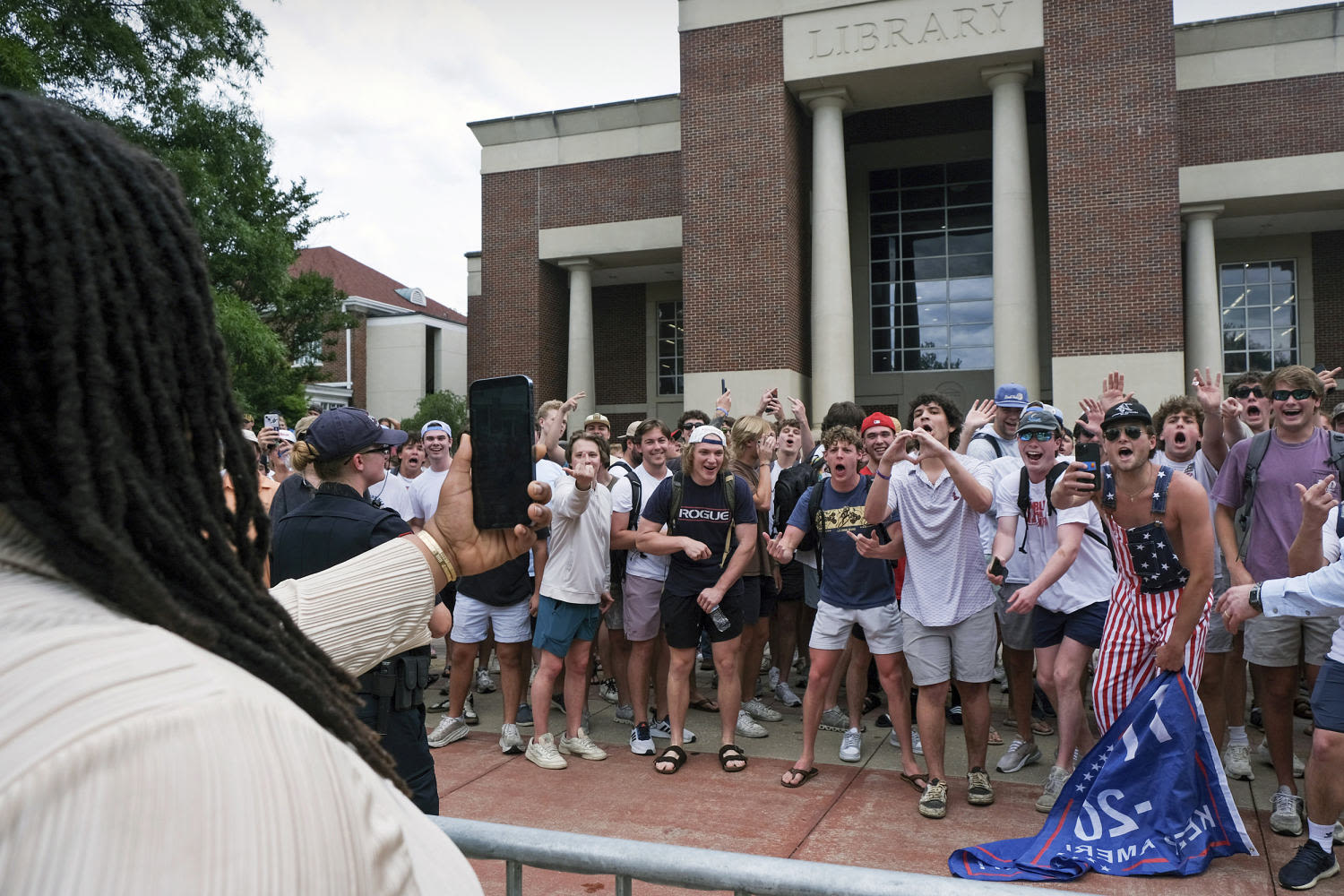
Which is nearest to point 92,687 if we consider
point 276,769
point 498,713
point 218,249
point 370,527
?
point 276,769

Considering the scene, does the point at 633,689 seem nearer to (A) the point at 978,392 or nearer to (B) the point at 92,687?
(B) the point at 92,687

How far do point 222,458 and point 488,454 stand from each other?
0.79 meters

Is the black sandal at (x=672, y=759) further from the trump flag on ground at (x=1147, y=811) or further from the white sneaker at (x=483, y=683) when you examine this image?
the white sneaker at (x=483, y=683)

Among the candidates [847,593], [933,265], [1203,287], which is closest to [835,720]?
[847,593]

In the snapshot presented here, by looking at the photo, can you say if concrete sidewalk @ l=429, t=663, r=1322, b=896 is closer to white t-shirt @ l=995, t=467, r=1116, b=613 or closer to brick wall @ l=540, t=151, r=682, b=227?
white t-shirt @ l=995, t=467, r=1116, b=613

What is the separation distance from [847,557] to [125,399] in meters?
5.76

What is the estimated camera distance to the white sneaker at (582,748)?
6.51 meters

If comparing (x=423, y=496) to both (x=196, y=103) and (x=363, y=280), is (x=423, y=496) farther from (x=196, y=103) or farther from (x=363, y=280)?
(x=363, y=280)

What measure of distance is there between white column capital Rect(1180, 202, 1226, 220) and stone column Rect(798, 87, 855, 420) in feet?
27.6

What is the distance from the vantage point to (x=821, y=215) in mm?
21578

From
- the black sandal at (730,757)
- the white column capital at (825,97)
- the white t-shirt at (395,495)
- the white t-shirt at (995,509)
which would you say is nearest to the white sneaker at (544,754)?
the black sandal at (730,757)

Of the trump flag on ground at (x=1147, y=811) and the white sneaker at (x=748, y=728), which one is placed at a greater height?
the trump flag on ground at (x=1147, y=811)

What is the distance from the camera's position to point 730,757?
6.22 m

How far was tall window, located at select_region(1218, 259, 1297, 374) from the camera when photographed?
82.8 ft
